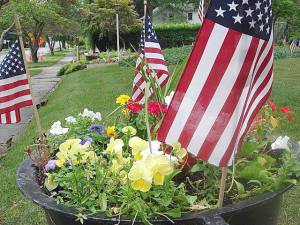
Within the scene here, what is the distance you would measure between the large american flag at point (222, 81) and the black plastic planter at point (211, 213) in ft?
0.73

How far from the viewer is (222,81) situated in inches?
73.2

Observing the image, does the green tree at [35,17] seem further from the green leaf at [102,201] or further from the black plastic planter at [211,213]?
the green leaf at [102,201]

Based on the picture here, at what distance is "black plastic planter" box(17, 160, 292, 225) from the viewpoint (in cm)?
194

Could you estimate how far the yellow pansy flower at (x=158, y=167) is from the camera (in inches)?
76.2

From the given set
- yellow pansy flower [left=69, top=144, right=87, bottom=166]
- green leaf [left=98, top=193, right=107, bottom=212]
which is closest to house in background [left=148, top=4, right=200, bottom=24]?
yellow pansy flower [left=69, top=144, right=87, bottom=166]

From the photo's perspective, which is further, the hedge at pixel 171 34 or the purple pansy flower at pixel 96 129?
the hedge at pixel 171 34

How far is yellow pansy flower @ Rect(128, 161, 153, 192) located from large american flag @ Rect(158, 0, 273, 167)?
148 millimetres

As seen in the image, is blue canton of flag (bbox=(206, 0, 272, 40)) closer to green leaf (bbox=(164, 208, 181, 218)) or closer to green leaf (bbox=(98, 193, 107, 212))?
green leaf (bbox=(164, 208, 181, 218))

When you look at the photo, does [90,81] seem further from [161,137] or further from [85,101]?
[161,137]

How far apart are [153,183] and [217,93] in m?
0.49

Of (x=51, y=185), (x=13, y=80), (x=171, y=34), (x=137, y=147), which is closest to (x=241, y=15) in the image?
(x=137, y=147)

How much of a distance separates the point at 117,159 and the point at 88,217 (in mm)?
370

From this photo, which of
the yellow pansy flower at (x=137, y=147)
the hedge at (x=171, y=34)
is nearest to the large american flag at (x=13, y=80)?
the yellow pansy flower at (x=137, y=147)

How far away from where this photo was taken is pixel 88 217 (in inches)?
78.7
